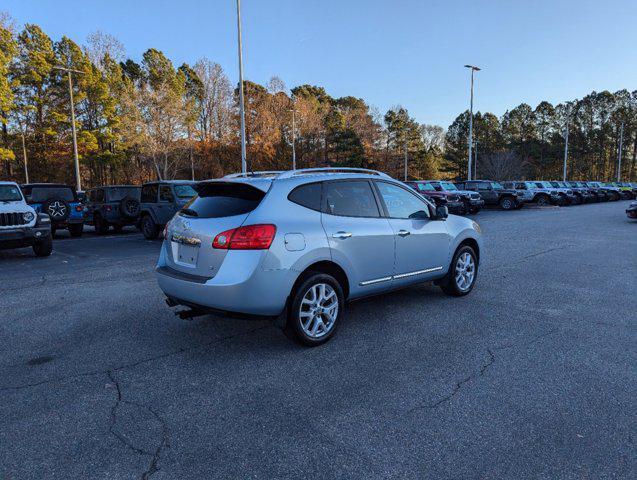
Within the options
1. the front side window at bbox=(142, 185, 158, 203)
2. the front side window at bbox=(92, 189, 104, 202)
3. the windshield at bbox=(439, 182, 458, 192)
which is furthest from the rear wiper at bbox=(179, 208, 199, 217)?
the windshield at bbox=(439, 182, 458, 192)

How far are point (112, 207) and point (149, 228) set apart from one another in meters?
3.21

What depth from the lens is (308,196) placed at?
13.6ft

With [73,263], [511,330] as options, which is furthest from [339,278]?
[73,263]

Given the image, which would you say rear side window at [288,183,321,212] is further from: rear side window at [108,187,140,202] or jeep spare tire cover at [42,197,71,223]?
rear side window at [108,187,140,202]

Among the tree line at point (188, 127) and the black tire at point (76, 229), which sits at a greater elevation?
the tree line at point (188, 127)

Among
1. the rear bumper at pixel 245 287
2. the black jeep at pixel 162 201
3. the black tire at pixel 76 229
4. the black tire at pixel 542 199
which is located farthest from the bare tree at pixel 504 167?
the rear bumper at pixel 245 287

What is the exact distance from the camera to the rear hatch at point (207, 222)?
379cm

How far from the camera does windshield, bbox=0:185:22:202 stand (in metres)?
9.44

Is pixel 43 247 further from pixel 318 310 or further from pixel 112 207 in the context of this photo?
pixel 318 310

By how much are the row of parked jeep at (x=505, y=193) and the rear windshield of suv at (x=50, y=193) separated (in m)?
13.1

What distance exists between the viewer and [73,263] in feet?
29.3

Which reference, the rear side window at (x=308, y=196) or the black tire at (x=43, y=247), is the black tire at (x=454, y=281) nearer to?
the rear side window at (x=308, y=196)

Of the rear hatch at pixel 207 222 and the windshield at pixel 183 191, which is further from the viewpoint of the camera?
the windshield at pixel 183 191

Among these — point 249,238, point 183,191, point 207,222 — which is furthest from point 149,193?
point 249,238
